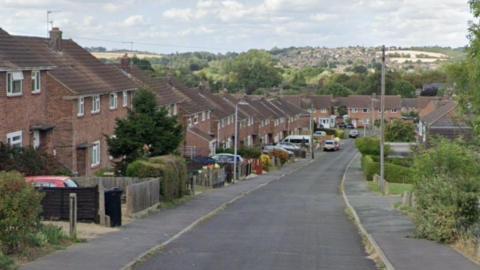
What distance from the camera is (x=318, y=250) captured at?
20594mm

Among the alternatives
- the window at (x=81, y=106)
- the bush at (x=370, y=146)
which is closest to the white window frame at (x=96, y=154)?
the window at (x=81, y=106)

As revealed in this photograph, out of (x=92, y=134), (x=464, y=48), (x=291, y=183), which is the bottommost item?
(x=291, y=183)

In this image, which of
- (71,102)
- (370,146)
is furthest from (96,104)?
(370,146)

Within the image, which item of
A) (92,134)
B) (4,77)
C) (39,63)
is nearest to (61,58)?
(92,134)

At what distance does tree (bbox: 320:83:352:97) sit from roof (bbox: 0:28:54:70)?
144m

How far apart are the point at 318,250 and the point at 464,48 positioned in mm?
7616

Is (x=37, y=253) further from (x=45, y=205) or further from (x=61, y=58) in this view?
(x=61, y=58)

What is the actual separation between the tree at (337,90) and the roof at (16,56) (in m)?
144

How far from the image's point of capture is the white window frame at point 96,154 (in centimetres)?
4597

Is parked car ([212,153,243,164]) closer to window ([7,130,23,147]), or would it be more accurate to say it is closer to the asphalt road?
the asphalt road

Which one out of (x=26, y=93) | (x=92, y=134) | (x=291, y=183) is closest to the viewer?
(x=26, y=93)

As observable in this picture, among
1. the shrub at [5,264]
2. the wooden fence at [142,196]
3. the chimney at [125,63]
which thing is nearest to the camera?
the shrub at [5,264]

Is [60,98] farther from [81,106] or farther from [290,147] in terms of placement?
[290,147]

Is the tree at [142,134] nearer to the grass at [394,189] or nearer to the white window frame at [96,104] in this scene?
the white window frame at [96,104]
